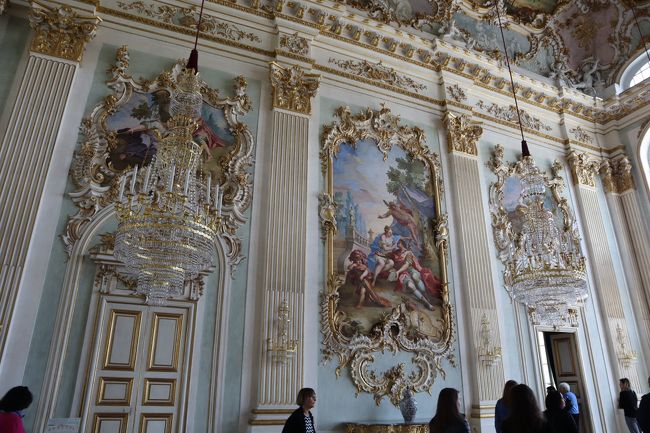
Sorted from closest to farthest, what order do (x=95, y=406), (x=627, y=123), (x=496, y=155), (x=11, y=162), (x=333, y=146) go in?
(x=95, y=406) → (x=11, y=162) → (x=333, y=146) → (x=496, y=155) → (x=627, y=123)

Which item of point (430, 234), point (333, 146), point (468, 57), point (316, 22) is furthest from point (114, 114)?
point (468, 57)

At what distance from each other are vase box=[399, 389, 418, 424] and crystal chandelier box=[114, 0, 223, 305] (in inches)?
143

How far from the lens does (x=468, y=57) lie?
10008 millimetres

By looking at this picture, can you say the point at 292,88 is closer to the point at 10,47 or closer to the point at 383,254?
the point at 383,254

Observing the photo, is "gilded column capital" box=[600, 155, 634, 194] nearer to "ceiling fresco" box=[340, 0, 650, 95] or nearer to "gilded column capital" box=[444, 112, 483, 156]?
"ceiling fresco" box=[340, 0, 650, 95]

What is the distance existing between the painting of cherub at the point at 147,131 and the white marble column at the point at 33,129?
2.50 feet

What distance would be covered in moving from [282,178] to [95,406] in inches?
157

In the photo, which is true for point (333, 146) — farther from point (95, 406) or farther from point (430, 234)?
point (95, 406)

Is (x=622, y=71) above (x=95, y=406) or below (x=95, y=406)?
above

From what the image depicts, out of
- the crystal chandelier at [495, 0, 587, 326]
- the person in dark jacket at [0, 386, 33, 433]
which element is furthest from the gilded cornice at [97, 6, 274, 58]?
the person in dark jacket at [0, 386, 33, 433]

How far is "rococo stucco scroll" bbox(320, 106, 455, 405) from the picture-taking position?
23.5 feet

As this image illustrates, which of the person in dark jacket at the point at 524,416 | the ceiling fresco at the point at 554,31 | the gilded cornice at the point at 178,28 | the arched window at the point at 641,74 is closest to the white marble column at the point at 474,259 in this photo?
the ceiling fresco at the point at 554,31

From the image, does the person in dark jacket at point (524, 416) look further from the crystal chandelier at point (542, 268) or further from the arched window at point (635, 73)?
the arched window at point (635, 73)

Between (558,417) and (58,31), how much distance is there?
7.85 meters
